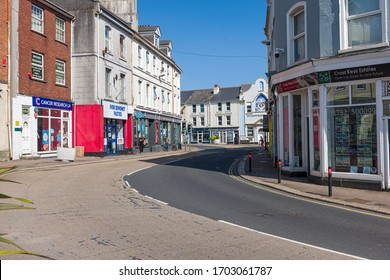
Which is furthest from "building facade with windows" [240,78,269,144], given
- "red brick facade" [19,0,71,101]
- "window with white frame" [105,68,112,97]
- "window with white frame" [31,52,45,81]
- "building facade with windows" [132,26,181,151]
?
"window with white frame" [31,52,45,81]

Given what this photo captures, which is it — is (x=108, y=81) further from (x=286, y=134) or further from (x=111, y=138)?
(x=286, y=134)

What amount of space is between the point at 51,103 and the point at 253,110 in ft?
170

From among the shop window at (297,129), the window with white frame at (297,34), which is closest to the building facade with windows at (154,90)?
the shop window at (297,129)

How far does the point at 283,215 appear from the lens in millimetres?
8203

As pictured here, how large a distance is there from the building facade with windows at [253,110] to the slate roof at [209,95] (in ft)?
8.03

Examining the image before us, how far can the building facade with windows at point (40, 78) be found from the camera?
858 inches

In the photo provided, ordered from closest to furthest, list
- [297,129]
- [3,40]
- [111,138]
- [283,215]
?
[283,215] < [297,129] < [3,40] < [111,138]

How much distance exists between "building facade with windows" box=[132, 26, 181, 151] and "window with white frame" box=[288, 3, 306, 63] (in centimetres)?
2140

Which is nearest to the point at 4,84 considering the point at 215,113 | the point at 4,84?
the point at 4,84

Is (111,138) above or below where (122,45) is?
below

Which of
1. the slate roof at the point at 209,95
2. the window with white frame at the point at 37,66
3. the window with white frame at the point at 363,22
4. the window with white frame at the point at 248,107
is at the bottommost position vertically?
the window with white frame at the point at 363,22

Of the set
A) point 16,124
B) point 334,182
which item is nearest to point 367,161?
point 334,182

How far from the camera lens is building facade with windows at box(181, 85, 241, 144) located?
74.0 metres

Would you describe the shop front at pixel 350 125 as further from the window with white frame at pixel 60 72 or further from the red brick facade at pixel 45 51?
the window with white frame at pixel 60 72
